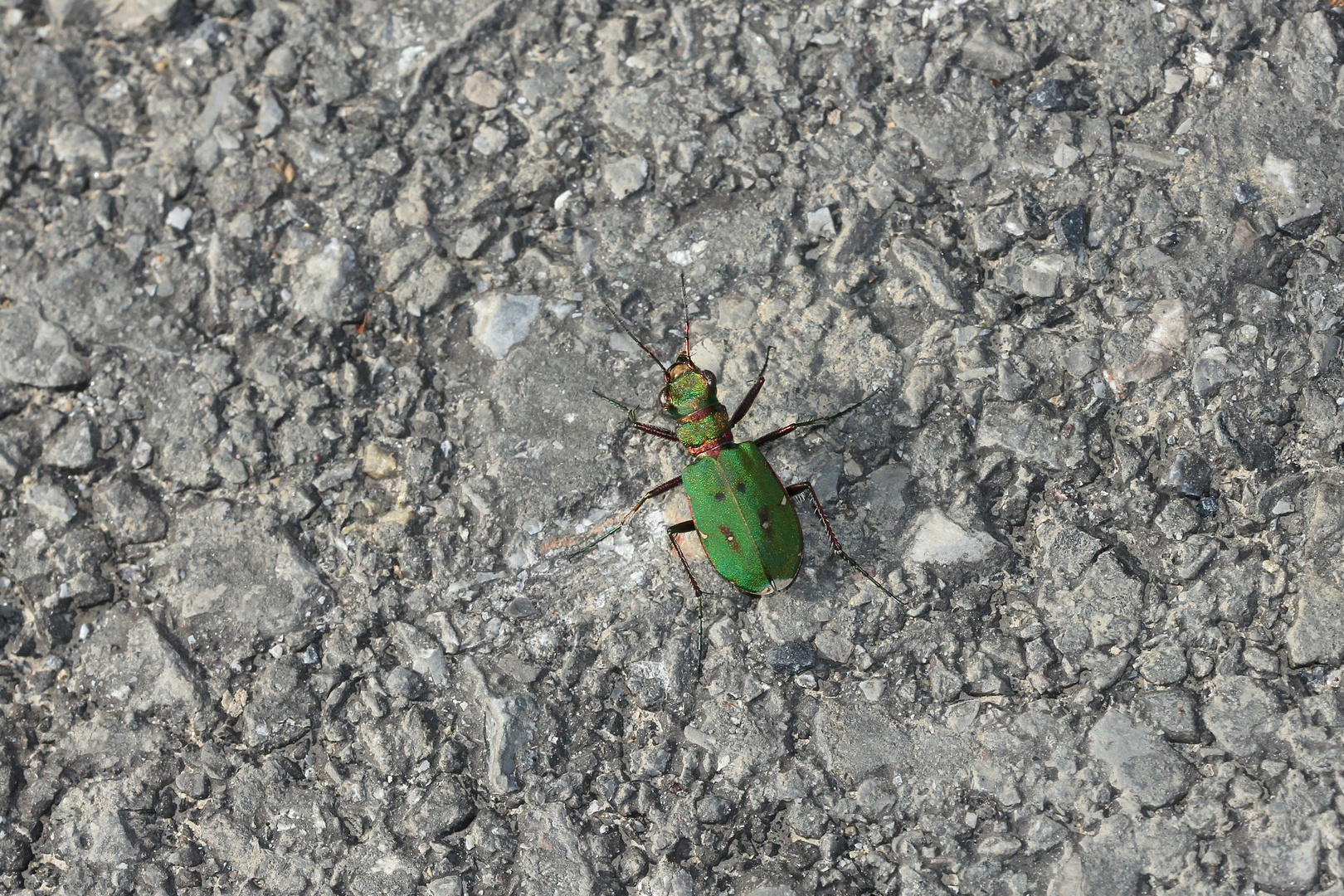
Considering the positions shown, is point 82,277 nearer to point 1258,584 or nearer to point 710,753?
point 710,753

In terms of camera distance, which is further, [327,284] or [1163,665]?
[327,284]

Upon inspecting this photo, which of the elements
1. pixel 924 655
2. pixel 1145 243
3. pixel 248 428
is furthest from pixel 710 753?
pixel 1145 243

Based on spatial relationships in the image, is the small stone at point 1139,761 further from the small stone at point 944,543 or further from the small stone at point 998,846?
the small stone at point 944,543

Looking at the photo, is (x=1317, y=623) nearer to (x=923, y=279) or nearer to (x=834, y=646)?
(x=834, y=646)

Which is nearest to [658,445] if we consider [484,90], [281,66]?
[484,90]

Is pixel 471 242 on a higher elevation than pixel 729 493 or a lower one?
higher

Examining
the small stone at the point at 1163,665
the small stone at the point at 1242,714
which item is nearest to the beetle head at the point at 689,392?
the small stone at the point at 1163,665
